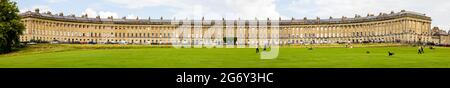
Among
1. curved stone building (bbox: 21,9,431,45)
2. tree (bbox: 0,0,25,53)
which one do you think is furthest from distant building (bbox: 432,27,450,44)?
tree (bbox: 0,0,25,53)

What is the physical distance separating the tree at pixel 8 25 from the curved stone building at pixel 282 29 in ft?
233

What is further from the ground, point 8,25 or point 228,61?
point 8,25

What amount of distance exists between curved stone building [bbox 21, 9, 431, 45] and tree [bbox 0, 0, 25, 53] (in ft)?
233

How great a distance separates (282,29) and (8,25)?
4543 inches

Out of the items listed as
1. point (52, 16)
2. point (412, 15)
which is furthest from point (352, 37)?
point (52, 16)

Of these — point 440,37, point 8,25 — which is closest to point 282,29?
point 440,37

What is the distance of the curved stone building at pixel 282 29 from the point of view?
153m

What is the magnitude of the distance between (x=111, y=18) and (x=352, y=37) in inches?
2816

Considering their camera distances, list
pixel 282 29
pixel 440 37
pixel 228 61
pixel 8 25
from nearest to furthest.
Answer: pixel 228 61
pixel 8 25
pixel 282 29
pixel 440 37

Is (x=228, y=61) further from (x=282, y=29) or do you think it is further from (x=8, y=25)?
(x=282, y=29)

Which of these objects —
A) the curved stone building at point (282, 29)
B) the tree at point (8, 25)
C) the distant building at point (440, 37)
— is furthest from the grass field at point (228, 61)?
the distant building at point (440, 37)

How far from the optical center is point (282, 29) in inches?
7082

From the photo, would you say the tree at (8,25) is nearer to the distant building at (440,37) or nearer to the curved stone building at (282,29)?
the curved stone building at (282,29)
